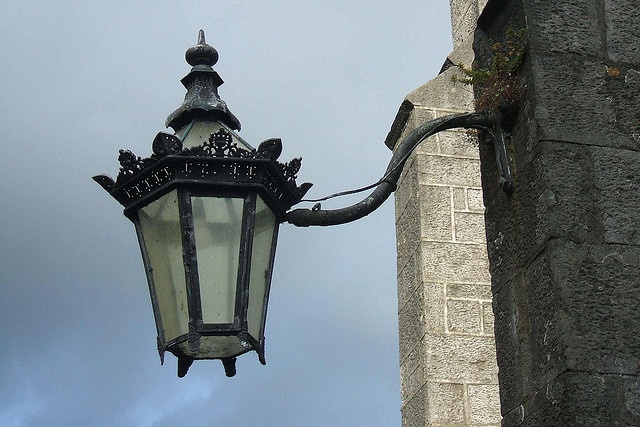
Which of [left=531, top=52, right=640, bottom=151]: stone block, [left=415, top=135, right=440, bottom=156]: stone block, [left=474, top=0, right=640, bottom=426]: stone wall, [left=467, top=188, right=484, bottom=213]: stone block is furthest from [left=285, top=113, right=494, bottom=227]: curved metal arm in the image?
[left=415, top=135, right=440, bottom=156]: stone block

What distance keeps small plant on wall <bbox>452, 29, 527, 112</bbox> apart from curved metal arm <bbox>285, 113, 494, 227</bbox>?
0.06 m

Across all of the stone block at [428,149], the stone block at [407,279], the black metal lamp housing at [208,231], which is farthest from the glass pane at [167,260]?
the stone block at [428,149]

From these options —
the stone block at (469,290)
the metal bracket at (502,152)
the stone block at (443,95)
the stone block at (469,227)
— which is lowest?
the metal bracket at (502,152)

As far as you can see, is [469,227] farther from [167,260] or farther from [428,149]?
[167,260]

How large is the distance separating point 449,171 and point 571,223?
3733 millimetres

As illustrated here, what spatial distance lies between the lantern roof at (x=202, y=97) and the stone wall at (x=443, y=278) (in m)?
3.22

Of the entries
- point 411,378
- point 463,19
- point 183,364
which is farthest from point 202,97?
point 463,19

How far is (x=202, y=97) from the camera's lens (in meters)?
3.17

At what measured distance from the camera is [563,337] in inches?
116

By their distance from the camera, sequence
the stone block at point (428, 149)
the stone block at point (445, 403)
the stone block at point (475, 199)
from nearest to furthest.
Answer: the stone block at point (445, 403)
the stone block at point (475, 199)
the stone block at point (428, 149)

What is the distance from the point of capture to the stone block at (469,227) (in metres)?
6.66

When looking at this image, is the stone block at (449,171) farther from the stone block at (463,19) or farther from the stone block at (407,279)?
the stone block at (463,19)

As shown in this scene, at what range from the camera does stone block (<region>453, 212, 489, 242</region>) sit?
21.9 feet

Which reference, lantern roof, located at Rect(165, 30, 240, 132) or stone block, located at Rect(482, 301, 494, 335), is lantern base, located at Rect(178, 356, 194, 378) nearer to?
lantern roof, located at Rect(165, 30, 240, 132)
